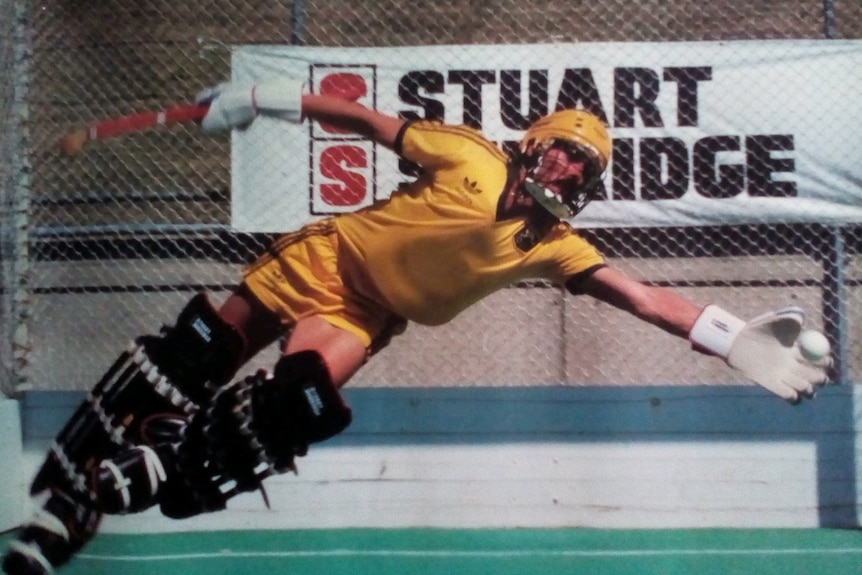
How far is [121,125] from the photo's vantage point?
305 centimetres

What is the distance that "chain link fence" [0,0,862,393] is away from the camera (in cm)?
323

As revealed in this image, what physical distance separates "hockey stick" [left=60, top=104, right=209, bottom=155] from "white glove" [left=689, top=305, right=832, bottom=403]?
1.58 m

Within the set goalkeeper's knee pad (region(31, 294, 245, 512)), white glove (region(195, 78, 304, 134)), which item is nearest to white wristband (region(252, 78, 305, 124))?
white glove (region(195, 78, 304, 134))

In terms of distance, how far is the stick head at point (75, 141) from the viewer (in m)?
2.99

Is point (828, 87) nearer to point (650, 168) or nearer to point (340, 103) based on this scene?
point (650, 168)

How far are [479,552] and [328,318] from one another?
39.0 inches

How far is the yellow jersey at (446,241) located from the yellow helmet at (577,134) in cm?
13

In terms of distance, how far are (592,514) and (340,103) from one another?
1.60 m

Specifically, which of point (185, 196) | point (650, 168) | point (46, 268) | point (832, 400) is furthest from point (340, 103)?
point (832, 400)

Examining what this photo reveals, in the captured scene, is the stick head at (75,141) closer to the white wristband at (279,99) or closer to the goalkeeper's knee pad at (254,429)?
the white wristband at (279,99)

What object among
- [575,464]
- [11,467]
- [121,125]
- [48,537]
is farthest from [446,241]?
[11,467]

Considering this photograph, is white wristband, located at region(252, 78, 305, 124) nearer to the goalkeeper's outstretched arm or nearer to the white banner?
the white banner

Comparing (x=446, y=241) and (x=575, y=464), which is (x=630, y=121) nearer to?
(x=446, y=241)

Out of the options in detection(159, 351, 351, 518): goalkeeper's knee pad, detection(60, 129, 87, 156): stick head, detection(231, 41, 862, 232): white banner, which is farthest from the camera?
detection(231, 41, 862, 232): white banner
